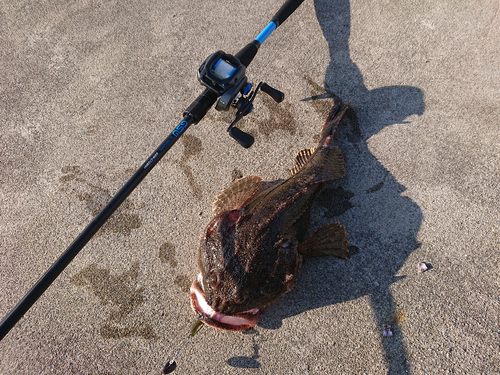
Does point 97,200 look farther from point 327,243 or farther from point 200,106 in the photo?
point 327,243

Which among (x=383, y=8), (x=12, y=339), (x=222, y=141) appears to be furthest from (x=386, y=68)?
(x=12, y=339)

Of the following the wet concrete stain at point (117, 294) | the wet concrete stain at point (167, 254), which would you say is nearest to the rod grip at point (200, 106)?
the wet concrete stain at point (167, 254)

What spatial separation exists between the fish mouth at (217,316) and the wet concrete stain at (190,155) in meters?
1.17

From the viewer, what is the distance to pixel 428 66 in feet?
14.1

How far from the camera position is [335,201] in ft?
12.2

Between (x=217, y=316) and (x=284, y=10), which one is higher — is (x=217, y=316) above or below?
below

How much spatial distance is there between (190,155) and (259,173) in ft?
3.00

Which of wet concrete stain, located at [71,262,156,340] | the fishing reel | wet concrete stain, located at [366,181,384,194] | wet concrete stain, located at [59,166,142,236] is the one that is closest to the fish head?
wet concrete stain, located at [71,262,156,340]

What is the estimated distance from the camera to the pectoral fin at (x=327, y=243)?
3270 mm

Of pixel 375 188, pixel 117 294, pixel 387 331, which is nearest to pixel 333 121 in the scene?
pixel 375 188

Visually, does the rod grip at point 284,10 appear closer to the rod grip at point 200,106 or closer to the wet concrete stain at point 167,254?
the rod grip at point 200,106

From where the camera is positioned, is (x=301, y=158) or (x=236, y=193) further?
(x=301, y=158)

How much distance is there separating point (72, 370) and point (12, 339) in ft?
2.42

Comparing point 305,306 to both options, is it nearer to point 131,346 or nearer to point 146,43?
point 131,346
